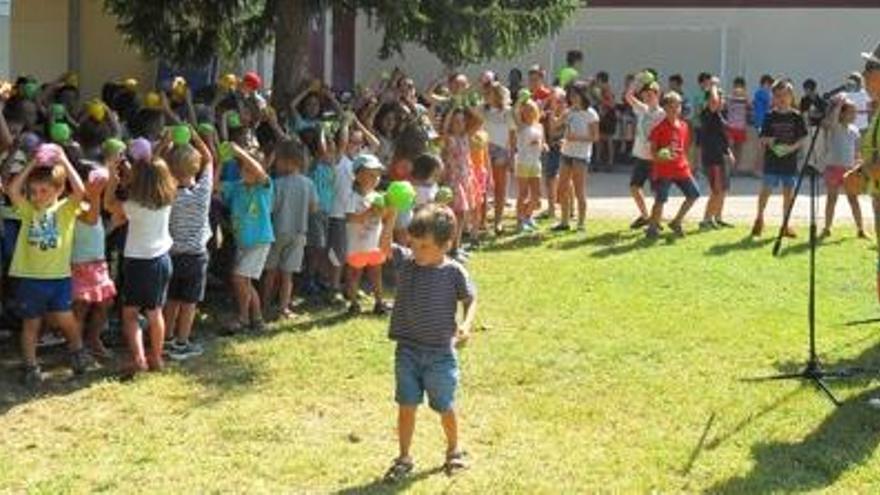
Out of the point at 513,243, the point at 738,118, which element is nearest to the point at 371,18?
the point at 513,243

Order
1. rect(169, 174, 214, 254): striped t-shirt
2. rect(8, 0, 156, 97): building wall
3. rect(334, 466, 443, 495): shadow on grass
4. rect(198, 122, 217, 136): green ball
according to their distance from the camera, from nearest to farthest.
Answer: rect(334, 466, 443, 495): shadow on grass
rect(169, 174, 214, 254): striped t-shirt
rect(198, 122, 217, 136): green ball
rect(8, 0, 156, 97): building wall

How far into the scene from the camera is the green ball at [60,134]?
321 inches

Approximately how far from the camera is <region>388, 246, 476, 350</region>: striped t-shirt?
6051 mm

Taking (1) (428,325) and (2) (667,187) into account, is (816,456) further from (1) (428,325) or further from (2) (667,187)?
(2) (667,187)

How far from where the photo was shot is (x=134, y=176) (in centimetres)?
777

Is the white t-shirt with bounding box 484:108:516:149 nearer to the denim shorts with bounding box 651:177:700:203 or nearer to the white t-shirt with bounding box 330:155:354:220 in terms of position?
the denim shorts with bounding box 651:177:700:203

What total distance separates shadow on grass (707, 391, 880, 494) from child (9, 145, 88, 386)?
3894 millimetres

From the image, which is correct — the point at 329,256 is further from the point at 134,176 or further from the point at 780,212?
the point at 780,212

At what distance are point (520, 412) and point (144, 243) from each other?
244cm

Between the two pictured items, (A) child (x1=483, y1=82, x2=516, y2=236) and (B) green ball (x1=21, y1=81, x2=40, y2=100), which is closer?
(B) green ball (x1=21, y1=81, x2=40, y2=100)

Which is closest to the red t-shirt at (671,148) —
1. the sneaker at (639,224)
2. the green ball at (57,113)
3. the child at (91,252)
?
the sneaker at (639,224)

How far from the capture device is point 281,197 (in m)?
9.27

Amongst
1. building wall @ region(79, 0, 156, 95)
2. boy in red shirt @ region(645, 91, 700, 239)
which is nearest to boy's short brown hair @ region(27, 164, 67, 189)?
boy in red shirt @ region(645, 91, 700, 239)

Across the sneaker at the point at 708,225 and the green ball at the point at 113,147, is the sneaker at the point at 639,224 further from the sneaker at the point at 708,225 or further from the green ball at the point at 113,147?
the green ball at the point at 113,147
